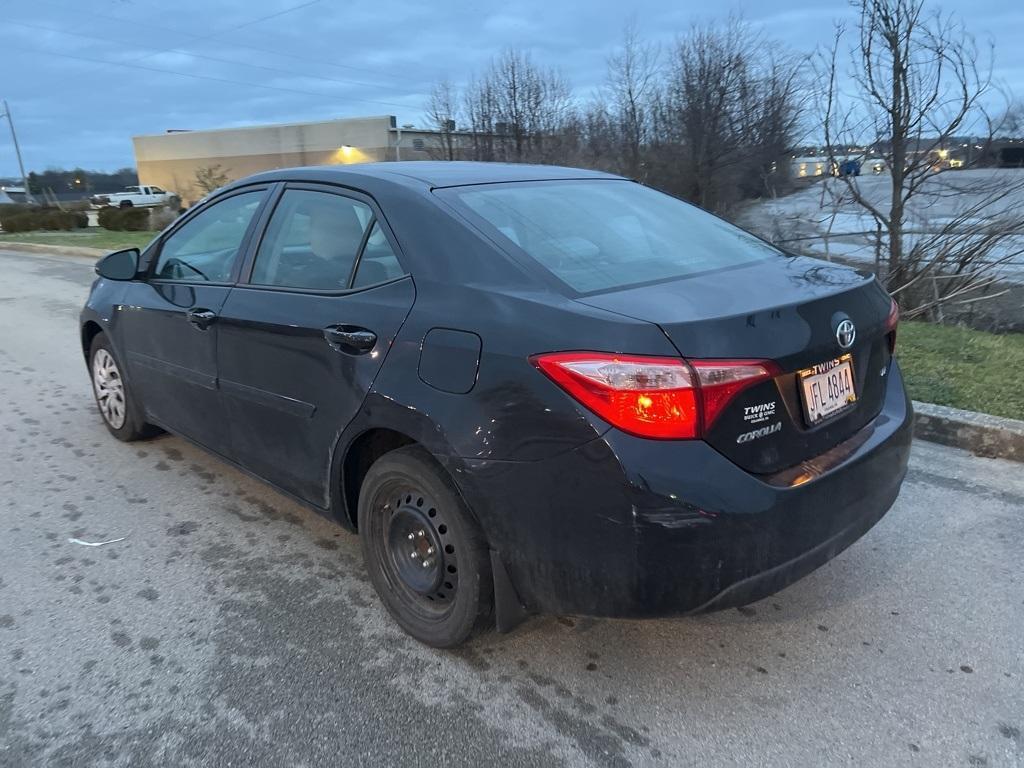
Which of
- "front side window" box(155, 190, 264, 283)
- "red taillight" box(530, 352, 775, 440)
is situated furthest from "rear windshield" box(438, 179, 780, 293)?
"front side window" box(155, 190, 264, 283)

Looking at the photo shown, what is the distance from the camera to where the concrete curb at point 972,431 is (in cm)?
444

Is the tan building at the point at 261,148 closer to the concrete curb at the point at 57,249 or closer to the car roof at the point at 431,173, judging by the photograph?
the concrete curb at the point at 57,249

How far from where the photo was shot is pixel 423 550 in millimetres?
2869

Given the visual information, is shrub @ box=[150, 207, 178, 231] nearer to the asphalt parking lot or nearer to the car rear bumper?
the asphalt parking lot

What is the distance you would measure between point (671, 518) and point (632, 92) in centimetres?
2075

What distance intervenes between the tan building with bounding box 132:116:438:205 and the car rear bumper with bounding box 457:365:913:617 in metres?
40.3

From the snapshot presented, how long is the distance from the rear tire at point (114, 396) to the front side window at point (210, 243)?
2.74ft

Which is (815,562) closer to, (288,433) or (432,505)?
(432,505)

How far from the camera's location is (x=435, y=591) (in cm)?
281

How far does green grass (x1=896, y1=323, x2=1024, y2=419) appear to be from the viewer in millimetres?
4981

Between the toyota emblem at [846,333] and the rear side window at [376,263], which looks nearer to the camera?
the toyota emblem at [846,333]

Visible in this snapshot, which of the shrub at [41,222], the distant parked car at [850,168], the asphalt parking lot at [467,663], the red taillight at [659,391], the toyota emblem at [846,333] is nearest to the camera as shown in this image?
the red taillight at [659,391]

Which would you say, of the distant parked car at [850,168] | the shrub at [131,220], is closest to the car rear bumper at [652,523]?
the distant parked car at [850,168]

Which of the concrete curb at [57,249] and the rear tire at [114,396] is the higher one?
the rear tire at [114,396]
